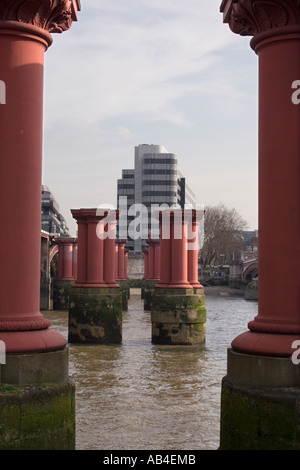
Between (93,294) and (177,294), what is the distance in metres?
2.29

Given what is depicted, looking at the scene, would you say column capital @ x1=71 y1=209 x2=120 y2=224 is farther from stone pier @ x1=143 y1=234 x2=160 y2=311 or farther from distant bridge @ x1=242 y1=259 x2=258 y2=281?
distant bridge @ x1=242 y1=259 x2=258 y2=281

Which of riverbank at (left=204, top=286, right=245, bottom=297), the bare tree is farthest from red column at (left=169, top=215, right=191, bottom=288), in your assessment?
the bare tree

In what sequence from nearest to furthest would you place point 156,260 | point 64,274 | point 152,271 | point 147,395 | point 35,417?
point 35,417, point 147,395, point 156,260, point 152,271, point 64,274

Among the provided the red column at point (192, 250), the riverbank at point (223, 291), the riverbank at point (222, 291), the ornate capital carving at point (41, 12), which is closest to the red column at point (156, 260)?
the red column at point (192, 250)

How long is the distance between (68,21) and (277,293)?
3161mm

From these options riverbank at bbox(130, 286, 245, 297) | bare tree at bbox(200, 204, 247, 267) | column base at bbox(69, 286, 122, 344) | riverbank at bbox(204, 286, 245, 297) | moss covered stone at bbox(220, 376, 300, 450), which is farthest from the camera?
bare tree at bbox(200, 204, 247, 267)

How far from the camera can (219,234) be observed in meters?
96.4

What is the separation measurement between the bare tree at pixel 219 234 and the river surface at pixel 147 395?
2968 inches

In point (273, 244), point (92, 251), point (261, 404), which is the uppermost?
point (92, 251)

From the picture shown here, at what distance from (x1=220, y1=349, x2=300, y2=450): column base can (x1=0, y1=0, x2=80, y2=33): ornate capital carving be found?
135 inches

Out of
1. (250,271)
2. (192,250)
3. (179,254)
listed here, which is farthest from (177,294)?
(250,271)

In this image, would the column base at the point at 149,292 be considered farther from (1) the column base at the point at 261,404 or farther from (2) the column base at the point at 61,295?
(1) the column base at the point at 261,404

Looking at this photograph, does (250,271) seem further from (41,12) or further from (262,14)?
(41,12)

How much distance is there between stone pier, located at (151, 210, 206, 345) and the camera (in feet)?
61.7
